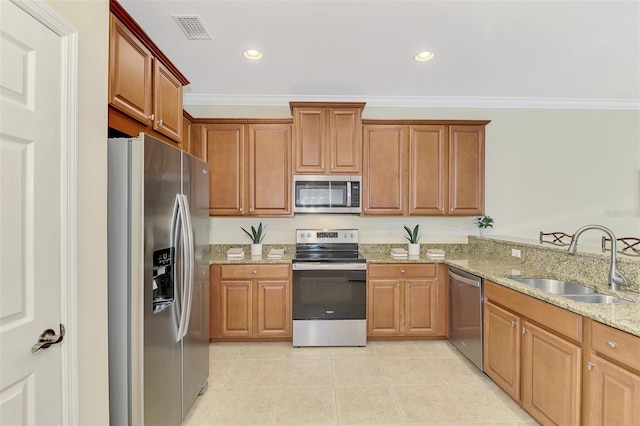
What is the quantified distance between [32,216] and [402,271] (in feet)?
9.67

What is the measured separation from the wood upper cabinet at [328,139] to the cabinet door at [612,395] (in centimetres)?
246

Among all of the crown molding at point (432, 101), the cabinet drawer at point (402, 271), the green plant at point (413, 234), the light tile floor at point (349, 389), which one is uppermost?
the crown molding at point (432, 101)

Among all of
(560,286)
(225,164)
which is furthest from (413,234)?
(225,164)

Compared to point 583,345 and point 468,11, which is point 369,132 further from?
point 583,345

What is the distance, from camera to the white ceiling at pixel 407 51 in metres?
2.07

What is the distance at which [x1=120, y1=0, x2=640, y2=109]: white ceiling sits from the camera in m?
2.07

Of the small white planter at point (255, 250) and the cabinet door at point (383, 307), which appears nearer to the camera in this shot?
the cabinet door at point (383, 307)

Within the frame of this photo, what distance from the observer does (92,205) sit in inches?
54.0

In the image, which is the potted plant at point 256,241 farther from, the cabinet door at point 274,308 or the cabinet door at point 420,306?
the cabinet door at point 420,306

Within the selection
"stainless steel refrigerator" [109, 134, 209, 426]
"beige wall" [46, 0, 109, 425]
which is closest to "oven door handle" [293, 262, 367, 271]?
"stainless steel refrigerator" [109, 134, 209, 426]

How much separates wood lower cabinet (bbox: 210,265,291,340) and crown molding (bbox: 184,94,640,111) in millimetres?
2033

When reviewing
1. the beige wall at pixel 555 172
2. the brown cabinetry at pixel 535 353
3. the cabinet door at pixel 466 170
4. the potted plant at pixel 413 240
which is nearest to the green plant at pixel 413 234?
the potted plant at pixel 413 240

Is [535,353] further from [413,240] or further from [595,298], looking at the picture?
[413,240]

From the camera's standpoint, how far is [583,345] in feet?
5.24
